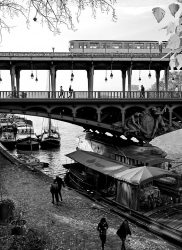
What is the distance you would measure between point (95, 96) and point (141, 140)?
299 inches

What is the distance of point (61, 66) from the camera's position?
38375 millimetres

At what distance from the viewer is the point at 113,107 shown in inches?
1462

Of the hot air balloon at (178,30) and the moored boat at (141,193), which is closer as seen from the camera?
the hot air balloon at (178,30)

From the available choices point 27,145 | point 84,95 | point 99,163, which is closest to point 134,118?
point 84,95

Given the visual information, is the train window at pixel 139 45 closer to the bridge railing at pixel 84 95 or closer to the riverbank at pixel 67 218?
the bridge railing at pixel 84 95

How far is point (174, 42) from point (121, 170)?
21.8m

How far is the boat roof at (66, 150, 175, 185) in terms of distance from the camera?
2285cm

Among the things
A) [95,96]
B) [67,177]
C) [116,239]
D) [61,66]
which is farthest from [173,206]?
[61,66]

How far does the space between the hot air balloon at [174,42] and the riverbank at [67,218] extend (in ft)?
40.2

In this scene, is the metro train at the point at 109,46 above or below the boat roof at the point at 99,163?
above

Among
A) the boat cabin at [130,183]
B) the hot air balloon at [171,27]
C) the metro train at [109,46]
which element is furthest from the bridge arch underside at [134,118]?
the hot air balloon at [171,27]

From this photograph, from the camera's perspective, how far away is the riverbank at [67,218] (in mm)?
17438

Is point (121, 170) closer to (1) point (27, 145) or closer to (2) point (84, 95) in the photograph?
(2) point (84, 95)

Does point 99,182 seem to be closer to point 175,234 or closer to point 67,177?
point 67,177
